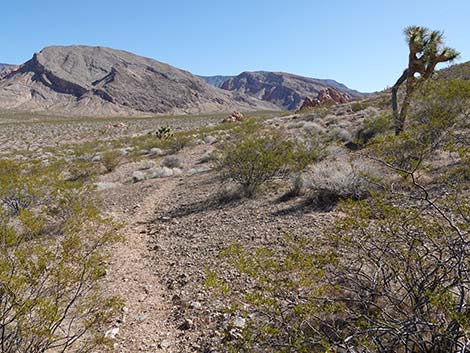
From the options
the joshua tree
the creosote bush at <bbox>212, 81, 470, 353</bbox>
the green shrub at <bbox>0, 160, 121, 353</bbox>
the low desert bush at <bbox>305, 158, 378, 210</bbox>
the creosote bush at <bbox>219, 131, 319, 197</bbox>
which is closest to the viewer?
the creosote bush at <bbox>212, 81, 470, 353</bbox>

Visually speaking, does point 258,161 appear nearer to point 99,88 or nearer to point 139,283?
point 139,283

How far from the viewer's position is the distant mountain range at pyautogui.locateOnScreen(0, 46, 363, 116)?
97.9m

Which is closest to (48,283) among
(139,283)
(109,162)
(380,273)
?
(139,283)

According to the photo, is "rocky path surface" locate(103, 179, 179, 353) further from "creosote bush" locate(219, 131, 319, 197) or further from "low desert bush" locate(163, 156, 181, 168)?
"low desert bush" locate(163, 156, 181, 168)

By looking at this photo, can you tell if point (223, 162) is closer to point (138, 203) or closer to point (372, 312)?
point (138, 203)

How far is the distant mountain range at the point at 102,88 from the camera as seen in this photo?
9788cm

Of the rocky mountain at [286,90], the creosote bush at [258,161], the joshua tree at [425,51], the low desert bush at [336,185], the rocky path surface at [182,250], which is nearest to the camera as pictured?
the rocky path surface at [182,250]

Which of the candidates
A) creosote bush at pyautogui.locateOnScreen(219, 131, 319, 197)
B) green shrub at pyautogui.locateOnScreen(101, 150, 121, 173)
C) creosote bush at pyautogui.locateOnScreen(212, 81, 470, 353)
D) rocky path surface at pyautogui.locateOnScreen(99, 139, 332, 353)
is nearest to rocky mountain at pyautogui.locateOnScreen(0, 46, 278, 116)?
green shrub at pyautogui.locateOnScreen(101, 150, 121, 173)

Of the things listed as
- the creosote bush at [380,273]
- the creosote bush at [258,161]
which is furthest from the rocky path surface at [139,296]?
the creosote bush at [258,161]

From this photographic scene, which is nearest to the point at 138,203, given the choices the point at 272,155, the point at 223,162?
the point at 223,162

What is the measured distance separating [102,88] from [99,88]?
3.03 feet

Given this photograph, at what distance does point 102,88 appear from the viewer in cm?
10450

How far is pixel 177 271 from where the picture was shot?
5.64m

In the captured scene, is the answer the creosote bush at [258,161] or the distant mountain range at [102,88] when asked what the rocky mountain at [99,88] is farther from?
the creosote bush at [258,161]
